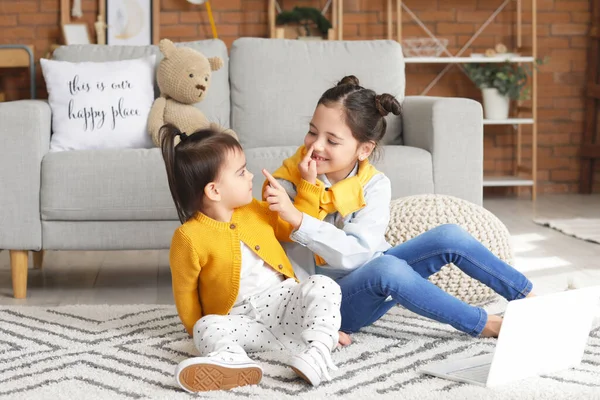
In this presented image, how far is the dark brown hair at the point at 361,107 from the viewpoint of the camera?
1.86m

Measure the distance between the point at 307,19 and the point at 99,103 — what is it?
2137 mm

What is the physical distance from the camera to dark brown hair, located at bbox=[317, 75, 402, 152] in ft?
6.12

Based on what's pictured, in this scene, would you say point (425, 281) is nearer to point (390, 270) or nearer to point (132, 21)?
point (390, 270)

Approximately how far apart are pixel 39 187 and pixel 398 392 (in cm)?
140

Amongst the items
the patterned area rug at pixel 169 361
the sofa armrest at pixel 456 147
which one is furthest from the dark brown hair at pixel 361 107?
the sofa armrest at pixel 456 147

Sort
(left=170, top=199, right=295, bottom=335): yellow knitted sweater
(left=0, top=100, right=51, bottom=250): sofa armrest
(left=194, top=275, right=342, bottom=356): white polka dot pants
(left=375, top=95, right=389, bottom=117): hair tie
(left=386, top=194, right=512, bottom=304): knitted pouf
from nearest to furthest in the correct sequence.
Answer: (left=194, top=275, right=342, bottom=356): white polka dot pants, (left=170, top=199, right=295, bottom=335): yellow knitted sweater, (left=375, top=95, right=389, bottom=117): hair tie, (left=386, top=194, right=512, bottom=304): knitted pouf, (left=0, top=100, right=51, bottom=250): sofa armrest

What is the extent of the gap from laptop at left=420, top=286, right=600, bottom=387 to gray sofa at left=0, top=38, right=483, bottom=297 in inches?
40.7

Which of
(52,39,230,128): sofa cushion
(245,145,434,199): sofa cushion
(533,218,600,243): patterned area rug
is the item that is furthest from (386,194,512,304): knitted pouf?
(533,218,600,243): patterned area rug

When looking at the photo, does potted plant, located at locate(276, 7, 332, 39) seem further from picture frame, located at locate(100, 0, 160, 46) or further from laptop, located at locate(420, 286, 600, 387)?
laptop, located at locate(420, 286, 600, 387)

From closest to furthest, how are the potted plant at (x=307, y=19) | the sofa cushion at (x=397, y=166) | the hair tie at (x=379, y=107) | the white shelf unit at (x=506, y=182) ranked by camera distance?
the hair tie at (x=379, y=107)
the sofa cushion at (x=397, y=166)
the potted plant at (x=307, y=19)
the white shelf unit at (x=506, y=182)

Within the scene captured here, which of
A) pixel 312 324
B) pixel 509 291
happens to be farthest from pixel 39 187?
pixel 509 291

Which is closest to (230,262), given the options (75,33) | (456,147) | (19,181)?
(19,181)

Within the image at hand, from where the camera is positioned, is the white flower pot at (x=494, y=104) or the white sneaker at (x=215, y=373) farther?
the white flower pot at (x=494, y=104)

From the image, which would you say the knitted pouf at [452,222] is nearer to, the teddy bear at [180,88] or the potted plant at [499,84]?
the teddy bear at [180,88]
